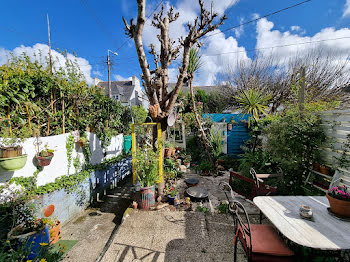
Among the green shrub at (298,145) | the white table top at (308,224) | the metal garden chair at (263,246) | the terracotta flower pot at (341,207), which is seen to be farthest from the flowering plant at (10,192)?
the green shrub at (298,145)

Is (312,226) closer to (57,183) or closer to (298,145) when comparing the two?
(298,145)

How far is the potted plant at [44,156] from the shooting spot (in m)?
2.66

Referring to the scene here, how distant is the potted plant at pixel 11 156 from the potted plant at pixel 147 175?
188 centimetres

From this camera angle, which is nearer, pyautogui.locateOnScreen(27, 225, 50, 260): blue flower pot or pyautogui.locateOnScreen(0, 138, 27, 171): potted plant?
pyautogui.locateOnScreen(27, 225, 50, 260): blue flower pot

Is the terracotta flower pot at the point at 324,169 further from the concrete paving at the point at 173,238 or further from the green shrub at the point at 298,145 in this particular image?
the concrete paving at the point at 173,238

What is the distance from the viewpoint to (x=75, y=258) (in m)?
2.25

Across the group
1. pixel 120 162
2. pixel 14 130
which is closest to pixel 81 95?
pixel 14 130

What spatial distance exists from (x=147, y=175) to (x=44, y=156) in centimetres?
187

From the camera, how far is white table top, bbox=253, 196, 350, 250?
1.31 meters

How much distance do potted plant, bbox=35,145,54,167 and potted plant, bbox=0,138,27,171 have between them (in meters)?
0.33

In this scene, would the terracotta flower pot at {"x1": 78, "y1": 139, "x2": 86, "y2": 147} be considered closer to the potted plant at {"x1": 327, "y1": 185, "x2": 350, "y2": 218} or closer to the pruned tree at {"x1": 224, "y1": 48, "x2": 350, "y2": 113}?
the potted plant at {"x1": 327, "y1": 185, "x2": 350, "y2": 218}

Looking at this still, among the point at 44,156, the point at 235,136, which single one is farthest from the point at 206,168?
the point at 44,156

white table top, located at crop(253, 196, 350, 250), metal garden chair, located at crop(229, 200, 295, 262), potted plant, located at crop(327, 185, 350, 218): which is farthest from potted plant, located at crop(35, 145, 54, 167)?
potted plant, located at crop(327, 185, 350, 218)

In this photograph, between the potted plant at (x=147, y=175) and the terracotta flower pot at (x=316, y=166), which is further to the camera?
the potted plant at (x=147, y=175)
